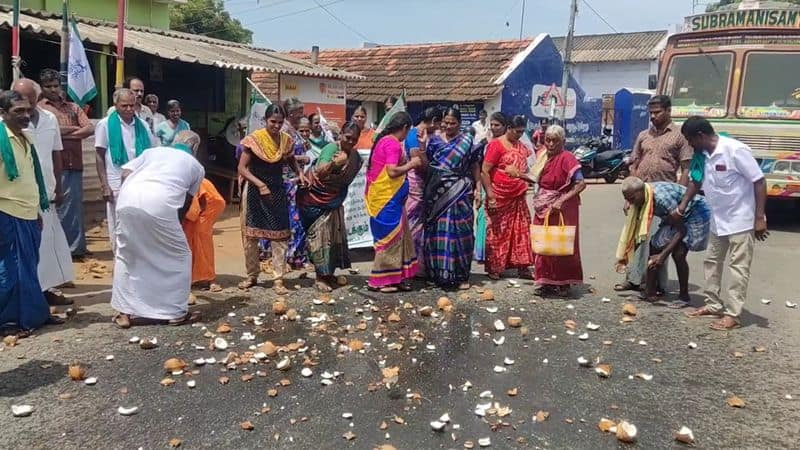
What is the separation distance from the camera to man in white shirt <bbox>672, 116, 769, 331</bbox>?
504cm

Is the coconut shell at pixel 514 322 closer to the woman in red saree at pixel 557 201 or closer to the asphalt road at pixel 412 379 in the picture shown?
the asphalt road at pixel 412 379

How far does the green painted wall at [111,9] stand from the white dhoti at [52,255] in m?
9.62

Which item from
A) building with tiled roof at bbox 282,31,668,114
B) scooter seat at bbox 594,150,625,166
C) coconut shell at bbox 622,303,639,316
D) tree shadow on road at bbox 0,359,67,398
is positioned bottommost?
tree shadow on road at bbox 0,359,67,398

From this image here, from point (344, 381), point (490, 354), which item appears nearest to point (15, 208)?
point (344, 381)

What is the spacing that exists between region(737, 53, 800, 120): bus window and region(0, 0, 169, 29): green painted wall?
531 inches

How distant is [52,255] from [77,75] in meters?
3.12

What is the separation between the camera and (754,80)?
9.73 m

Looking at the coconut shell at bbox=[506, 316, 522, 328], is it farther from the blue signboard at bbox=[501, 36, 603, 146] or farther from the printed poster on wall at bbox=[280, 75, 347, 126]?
the blue signboard at bbox=[501, 36, 603, 146]

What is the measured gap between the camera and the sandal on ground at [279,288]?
19.7ft

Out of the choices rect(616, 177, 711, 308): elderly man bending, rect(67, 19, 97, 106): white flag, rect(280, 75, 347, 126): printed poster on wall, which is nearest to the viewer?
rect(616, 177, 711, 308): elderly man bending

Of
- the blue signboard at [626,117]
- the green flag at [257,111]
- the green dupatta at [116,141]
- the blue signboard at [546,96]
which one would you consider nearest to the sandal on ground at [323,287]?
the green dupatta at [116,141]

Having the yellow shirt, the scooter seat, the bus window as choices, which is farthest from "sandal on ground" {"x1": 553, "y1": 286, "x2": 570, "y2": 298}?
the scooter seat

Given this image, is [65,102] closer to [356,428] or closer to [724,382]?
[356,428]

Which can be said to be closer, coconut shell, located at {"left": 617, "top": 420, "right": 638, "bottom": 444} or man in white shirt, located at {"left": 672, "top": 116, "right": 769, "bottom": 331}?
coconut shell, located at {"left": 617, "top": 420, "right": 638, "bottom": 444}
